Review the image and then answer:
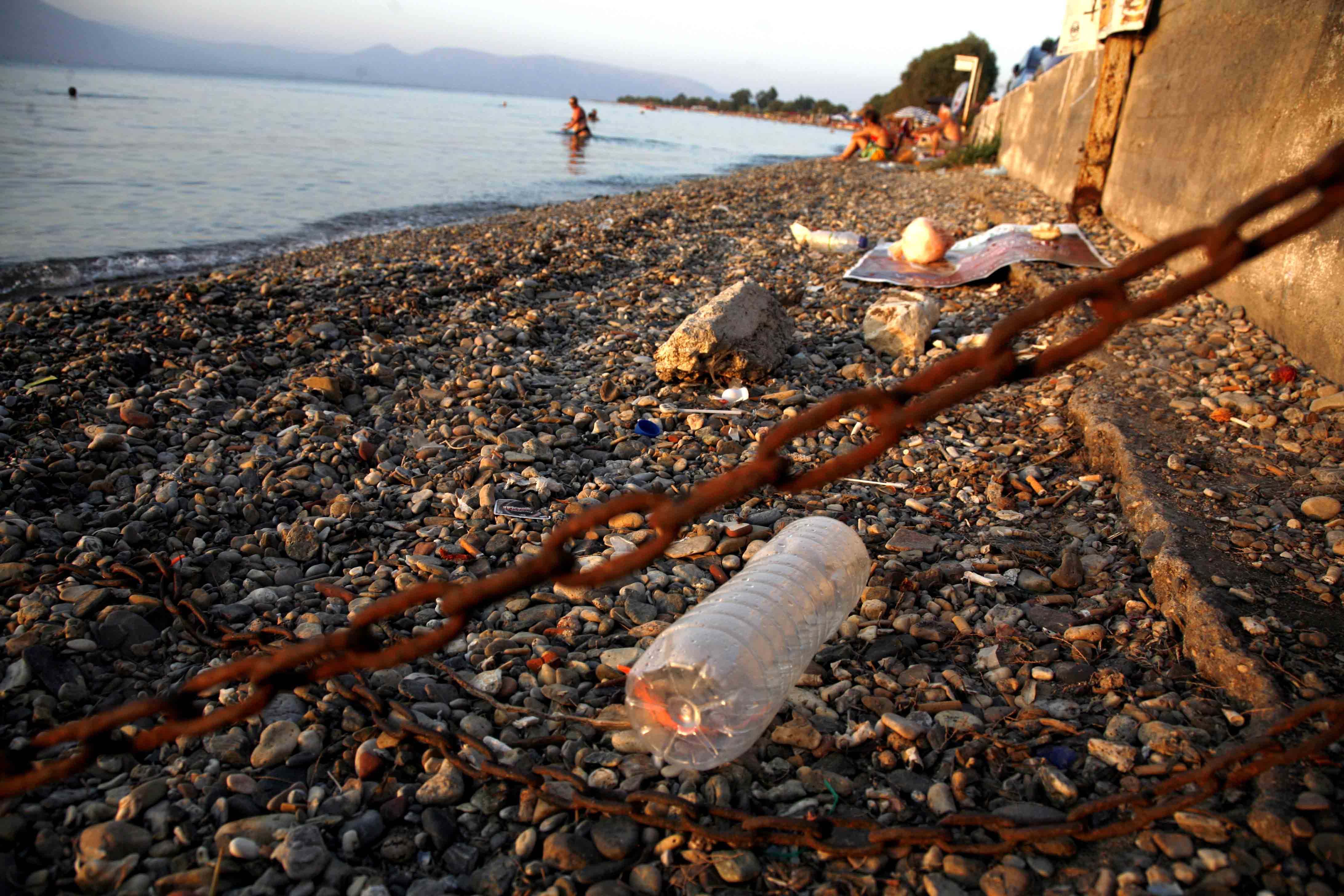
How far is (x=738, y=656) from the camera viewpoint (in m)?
2.27

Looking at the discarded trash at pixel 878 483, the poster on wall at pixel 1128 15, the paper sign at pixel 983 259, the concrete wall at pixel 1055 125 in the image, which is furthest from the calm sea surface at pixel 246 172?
the poster on wall at pixel 1128 15

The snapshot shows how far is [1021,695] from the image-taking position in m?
2.29

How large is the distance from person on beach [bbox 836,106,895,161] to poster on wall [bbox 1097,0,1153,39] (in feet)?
56.0

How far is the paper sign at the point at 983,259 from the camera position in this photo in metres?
6.83

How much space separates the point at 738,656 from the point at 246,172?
19249mm

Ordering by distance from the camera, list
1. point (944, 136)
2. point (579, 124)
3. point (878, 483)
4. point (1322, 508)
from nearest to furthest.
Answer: point (1322, 508), point (878, 483), point (944, 136), point (579, 124)

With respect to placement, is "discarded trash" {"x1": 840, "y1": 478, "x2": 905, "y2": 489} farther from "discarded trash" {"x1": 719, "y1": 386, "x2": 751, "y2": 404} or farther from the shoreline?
the shoreline

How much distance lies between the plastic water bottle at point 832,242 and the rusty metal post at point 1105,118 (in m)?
2.59

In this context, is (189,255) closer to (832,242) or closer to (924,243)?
(832,242)

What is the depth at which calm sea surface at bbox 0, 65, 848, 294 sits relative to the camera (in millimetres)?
10578

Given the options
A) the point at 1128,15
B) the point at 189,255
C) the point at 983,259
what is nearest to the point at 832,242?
the point at 983,259

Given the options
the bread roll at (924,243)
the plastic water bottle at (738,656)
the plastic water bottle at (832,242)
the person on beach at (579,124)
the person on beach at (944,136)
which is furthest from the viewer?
the person on beach at (579,124)

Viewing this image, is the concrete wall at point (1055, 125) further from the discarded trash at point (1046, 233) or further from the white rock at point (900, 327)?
the white rock at point (900, 327)

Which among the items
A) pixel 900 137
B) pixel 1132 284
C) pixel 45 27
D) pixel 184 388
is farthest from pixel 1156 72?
pixel 45 27
